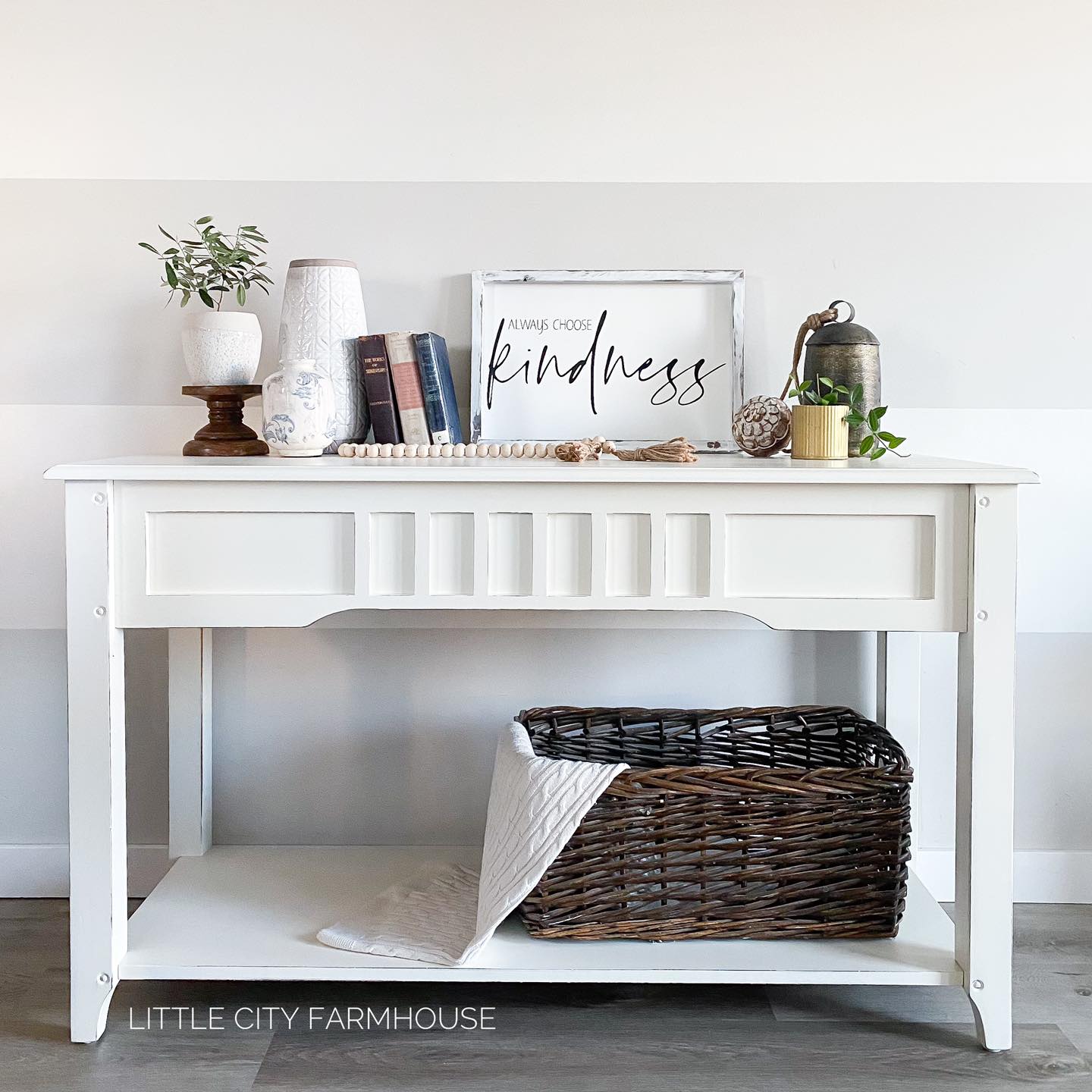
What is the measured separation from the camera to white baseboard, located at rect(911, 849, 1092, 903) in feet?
6.13

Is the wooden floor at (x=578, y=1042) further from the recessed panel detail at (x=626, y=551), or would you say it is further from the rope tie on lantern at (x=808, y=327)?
the rope tie on lantern at (x=808, y=327)

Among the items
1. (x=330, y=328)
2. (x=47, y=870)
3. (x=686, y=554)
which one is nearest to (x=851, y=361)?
(x=686, y=554)

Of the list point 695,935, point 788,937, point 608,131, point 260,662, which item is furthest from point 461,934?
point 608,131

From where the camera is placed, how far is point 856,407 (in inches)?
62.8

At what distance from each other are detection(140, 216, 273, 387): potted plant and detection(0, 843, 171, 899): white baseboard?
32.9 inches

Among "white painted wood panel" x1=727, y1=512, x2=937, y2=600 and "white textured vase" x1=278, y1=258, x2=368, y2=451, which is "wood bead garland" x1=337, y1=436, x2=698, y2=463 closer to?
"white textured vase" x1=278, y1=258, x2=368, y2=451

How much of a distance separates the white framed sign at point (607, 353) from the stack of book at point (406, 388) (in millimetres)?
140

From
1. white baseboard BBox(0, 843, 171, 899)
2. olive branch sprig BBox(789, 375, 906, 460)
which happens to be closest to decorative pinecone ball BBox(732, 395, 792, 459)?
olive branch sprig BBox(789, 375, 906, 460)

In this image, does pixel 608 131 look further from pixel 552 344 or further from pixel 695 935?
pixel 695 935

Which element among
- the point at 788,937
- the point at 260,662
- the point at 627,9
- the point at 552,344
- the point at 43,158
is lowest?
the point at 788,937

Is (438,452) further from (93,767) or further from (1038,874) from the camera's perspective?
(1038,874)

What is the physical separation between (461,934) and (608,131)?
1.28 m

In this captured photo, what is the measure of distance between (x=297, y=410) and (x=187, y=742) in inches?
24.9

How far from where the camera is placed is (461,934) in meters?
1.44
